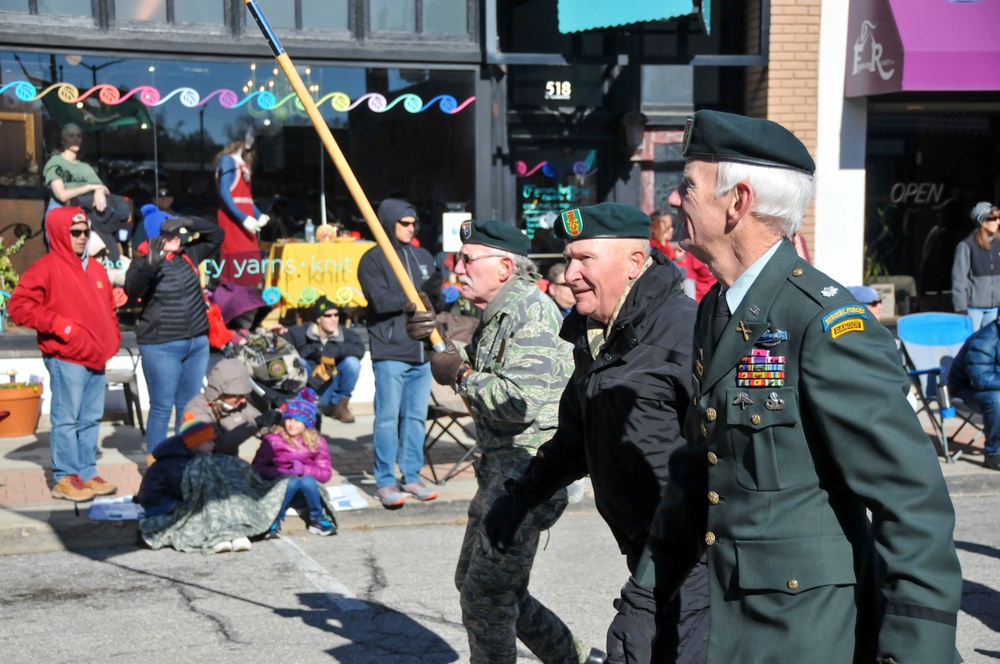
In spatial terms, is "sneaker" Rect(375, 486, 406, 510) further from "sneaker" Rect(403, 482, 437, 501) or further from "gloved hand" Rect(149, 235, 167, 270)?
"gloved hand" Rect(149, 235, 167, 270)

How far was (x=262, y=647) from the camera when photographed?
543cm

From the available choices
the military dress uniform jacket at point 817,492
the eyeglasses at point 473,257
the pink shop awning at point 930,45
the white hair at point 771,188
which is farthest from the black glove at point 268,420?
the pink shop awning at point 930,45

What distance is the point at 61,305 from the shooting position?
800 centimetres

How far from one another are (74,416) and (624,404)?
5.56 m

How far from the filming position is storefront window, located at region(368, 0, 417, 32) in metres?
11.3

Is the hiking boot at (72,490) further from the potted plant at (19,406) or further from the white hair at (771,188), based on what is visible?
the white hair at (771,188)

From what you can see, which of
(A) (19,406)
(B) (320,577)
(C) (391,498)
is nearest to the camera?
(B) (320,577)

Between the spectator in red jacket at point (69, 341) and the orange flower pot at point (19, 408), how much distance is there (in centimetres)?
201

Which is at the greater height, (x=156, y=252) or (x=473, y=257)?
(x=473, y=257)

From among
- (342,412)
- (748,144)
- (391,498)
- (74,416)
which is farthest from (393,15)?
(748,144)

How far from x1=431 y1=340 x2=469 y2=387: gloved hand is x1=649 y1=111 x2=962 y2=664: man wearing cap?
6.16ft

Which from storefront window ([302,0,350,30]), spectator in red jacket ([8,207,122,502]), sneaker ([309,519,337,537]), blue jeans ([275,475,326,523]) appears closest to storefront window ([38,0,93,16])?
storefront window ([302,0,350,30])

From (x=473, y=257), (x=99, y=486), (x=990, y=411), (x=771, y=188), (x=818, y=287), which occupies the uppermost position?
(x=771, y=188)

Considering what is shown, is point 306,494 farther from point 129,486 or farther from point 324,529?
point 129,486
